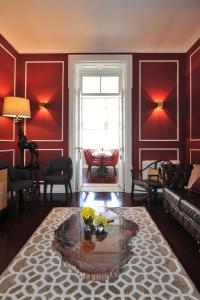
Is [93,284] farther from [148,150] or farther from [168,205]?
[148,150]

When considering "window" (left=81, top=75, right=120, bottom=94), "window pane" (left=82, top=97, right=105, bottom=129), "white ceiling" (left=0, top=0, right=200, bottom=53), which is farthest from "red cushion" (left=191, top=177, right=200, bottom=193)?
"window pane" (left=82, top=97, right=105, bottom=129)

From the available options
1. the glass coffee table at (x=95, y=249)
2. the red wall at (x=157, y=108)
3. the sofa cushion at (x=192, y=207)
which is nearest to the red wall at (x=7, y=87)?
the red wall at (x=157, y=108)

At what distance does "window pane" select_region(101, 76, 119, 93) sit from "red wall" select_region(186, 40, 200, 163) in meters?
2.35

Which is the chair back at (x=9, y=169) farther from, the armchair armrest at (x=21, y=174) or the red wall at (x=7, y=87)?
the red wall at (x=7, y=87)

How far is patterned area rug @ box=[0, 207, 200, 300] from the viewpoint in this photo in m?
1.73

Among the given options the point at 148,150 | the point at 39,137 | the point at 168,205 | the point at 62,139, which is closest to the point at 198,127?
the point at 148,150

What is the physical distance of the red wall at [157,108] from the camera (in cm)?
519

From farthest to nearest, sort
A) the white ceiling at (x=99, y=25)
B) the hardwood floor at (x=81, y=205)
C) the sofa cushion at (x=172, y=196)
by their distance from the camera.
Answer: the white ceiling at (x=99, y=25)
the sofa cushion at (x=172, y=196)
the hardwood floor at (x=81, y=205)

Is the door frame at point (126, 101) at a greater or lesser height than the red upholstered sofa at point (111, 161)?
greater

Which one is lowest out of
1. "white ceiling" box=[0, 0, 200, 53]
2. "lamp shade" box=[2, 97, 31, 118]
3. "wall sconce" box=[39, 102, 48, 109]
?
"lamp shade" box=[2, 97, 31, 118]

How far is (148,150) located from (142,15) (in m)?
2.71

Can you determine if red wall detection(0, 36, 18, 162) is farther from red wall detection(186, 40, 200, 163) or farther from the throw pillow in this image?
red wall detection(186, 40, 200, 163)

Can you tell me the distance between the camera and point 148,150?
17.1 feet

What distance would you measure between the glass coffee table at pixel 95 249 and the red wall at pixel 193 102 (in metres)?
2.93
